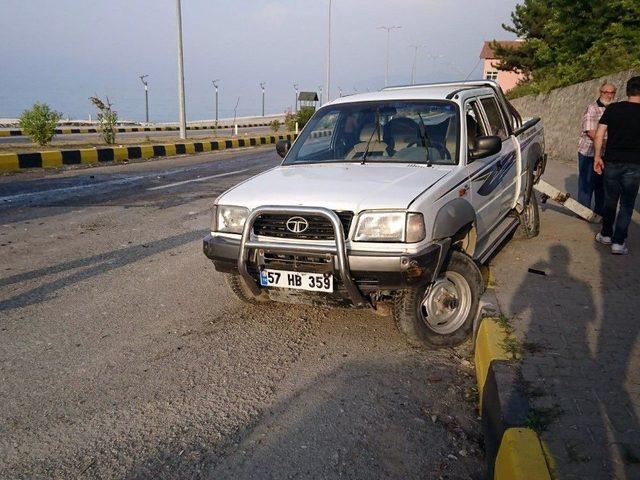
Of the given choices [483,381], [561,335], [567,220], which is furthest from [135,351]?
[567,220]

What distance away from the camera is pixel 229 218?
4082 millimetres

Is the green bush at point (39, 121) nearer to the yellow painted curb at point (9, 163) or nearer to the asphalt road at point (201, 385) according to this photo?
the yellow painted curb at point (9, 163)

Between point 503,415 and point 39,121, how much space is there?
61.9 feet

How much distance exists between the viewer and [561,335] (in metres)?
3.72

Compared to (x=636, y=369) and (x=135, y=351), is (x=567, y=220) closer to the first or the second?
(x=636, y=369)

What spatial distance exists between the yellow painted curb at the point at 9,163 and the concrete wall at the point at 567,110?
49.0 ft

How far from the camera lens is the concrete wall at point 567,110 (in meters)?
15.9

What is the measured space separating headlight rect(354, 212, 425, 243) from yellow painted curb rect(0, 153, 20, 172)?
12.8 m

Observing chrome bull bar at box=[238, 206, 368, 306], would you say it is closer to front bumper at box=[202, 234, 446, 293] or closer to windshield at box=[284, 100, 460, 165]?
front bumper at box=[202, 234, 446, 293]

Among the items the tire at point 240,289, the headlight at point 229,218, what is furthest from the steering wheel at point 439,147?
the tire at point 240,289

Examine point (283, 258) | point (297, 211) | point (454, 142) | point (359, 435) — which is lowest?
point (359, 435)

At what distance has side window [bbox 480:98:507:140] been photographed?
5.61 metres

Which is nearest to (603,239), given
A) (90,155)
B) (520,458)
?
(520,458)

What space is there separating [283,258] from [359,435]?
1321 millimetres
